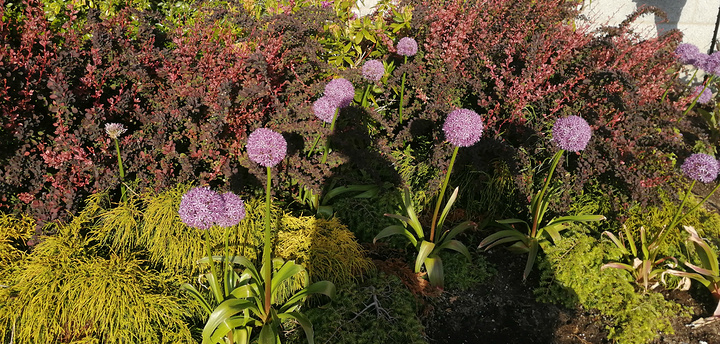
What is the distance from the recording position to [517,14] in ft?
15.1

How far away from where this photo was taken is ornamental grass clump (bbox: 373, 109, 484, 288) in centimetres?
280

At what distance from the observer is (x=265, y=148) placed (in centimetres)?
223

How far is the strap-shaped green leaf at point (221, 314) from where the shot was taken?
7.83ft

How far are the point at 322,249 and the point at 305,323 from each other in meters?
0.62

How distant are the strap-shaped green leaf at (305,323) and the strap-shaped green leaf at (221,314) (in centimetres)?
27

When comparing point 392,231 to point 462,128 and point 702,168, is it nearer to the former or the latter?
point 462,128

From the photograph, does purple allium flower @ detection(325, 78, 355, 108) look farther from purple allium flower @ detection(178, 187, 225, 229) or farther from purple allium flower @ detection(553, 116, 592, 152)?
purple allium flower @ detection(553, 116, 592, 152)

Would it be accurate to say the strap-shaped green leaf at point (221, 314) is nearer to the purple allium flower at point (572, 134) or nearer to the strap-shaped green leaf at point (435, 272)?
the strap-shaped green leaf at point (435, 272)

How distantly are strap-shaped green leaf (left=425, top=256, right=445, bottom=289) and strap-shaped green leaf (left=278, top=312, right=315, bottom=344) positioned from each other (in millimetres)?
938

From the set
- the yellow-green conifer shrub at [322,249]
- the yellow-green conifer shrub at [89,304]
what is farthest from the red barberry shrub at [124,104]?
the yellow-green conifer shrub at [322,249]

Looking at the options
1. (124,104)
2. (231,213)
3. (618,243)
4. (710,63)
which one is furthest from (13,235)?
(710,63)

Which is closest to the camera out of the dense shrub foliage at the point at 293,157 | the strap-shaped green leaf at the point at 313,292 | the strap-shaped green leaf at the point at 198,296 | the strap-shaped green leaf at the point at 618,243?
the strap-shaped green leaf at the point at 198,296

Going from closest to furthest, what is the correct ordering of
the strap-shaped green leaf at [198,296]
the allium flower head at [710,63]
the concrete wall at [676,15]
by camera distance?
the strap-shaped green leaf at [198,296] < the allium flower head at [710,63] < the concrete wall at [676,15]

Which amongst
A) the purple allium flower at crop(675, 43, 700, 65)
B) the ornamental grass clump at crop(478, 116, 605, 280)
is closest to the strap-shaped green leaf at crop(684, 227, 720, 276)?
the ornamental grass clump at crop(478, 116, 605, 280)
